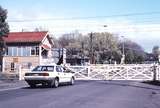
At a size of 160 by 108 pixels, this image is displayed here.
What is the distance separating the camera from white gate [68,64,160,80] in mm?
42219

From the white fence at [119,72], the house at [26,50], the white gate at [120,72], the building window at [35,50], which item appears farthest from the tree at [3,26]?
the building window at [35,50]

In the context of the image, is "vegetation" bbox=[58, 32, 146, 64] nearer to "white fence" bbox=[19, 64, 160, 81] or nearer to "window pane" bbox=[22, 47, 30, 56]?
"window pane" bbox=[22, 47, 30, 56]

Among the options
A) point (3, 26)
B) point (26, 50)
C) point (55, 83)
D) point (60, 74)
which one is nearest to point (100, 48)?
point (26, 50)

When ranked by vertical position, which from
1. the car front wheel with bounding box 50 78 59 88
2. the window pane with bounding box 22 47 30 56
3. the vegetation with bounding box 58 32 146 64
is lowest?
the car front wheel with bounding box 50 78 59 88

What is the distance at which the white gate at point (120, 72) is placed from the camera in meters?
42.2

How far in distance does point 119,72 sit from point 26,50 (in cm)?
2926

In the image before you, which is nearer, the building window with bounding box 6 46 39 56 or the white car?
the white car

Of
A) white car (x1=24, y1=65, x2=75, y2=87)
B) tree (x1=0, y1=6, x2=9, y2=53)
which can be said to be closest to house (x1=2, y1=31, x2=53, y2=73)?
tree (x1=0, y1=6, x2=9, y2=53)

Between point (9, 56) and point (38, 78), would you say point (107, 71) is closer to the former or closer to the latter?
point (38, 78)

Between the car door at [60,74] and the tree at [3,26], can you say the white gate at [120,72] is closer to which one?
the tree at [3,26]

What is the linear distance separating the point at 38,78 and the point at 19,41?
44.5 m

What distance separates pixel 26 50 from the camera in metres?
69.5

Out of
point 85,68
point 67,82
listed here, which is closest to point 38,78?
point 67,82

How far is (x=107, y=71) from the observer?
44312 mm
